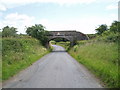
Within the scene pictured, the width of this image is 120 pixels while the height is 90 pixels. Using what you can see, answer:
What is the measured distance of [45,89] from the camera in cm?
607

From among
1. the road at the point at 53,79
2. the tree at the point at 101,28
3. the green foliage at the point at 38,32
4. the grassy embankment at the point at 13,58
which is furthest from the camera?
the tree at the point at 101,28

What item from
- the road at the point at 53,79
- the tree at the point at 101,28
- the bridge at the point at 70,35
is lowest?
the road at the point at 53,79

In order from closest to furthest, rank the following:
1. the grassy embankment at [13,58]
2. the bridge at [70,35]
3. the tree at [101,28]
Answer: the grassy embankment at [13,58] → the bridge at [70,35] → the tree at [101,28]

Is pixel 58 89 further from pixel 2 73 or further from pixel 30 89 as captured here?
pixel 2 73

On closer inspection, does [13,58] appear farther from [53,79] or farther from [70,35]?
[70,35]

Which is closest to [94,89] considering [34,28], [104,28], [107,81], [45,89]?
[107,81]

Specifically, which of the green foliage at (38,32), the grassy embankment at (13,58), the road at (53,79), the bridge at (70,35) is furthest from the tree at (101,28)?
the road at (53,79)

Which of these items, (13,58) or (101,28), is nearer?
(13,58)

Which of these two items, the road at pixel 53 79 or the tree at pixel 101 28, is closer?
the road at pixel 53 79

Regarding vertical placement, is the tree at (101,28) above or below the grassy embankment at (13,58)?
above

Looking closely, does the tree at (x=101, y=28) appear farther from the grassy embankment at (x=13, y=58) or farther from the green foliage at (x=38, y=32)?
the grassy embankment at (x=13, y=58)

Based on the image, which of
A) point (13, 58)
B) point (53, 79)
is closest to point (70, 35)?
point (13, 58)

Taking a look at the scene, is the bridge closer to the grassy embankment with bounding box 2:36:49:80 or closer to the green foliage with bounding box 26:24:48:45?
the green foliage with bounding box 26:24:48:45

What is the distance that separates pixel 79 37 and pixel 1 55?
114ft
